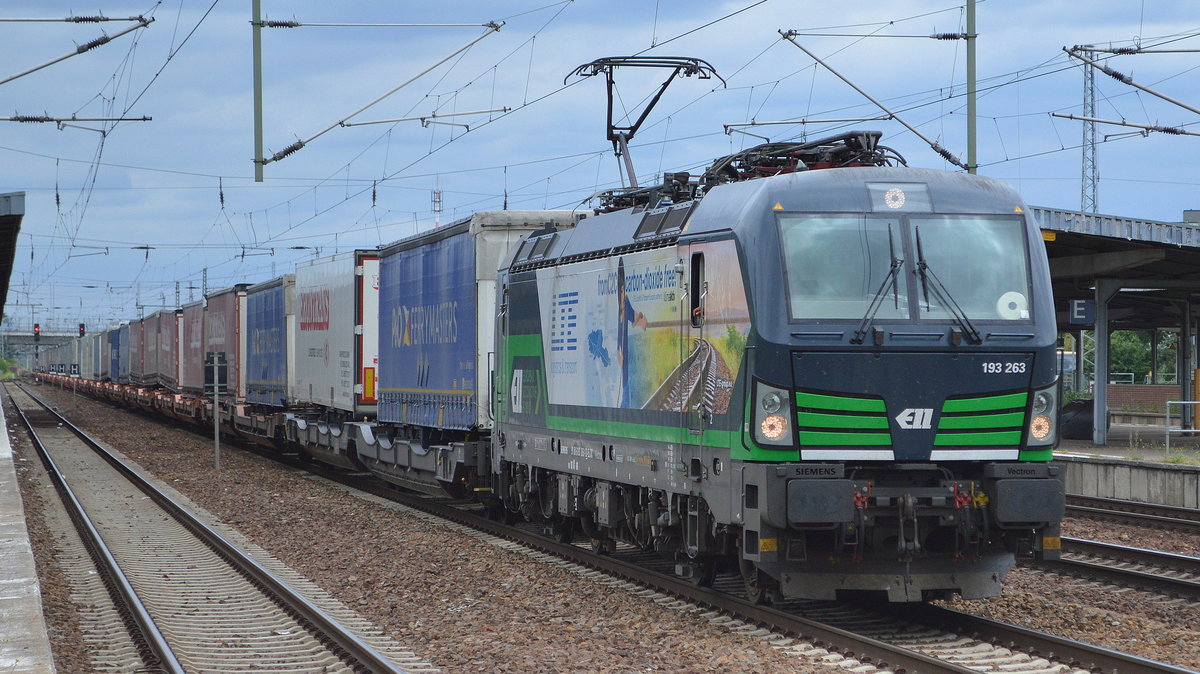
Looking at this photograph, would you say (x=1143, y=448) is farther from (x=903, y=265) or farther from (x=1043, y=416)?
(x=903, y=265)

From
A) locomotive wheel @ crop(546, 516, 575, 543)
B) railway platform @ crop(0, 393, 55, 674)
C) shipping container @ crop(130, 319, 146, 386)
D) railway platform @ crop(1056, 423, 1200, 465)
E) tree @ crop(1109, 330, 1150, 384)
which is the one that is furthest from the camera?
tree @ crop(1109, 330, 1150, 384)

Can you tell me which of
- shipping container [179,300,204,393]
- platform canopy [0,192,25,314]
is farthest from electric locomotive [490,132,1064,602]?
shipping container [179,300,204,393]

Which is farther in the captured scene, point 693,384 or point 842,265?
point 693,384

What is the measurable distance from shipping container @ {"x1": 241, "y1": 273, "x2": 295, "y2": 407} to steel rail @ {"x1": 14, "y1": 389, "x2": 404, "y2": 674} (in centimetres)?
638

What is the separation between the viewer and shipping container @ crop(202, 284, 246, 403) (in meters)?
35.1

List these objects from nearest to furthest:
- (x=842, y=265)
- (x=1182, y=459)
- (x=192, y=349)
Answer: (x=842, y=265)
(x=1182, y=459)
(x=192, y=349)

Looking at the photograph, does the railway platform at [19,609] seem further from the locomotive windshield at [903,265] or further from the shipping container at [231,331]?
the shipping container at [231,331]

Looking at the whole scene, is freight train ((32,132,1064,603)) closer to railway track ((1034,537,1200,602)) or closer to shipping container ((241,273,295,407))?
railway track ((1034,537,1200,602))

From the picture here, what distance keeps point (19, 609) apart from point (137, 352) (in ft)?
162

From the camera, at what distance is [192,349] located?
42.1 meters

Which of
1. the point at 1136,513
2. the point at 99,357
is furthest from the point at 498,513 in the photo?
the point at 99,357

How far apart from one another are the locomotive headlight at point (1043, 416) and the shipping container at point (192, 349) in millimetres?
33639

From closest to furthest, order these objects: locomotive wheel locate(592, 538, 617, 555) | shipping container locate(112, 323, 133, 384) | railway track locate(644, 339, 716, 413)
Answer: railway track locate(644, 339, 716, 413)
locomotive wheel locate(592, 538, 617, 555)
shipping container locate(112, 323, 133, 384)

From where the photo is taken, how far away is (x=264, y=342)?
3191 cm
